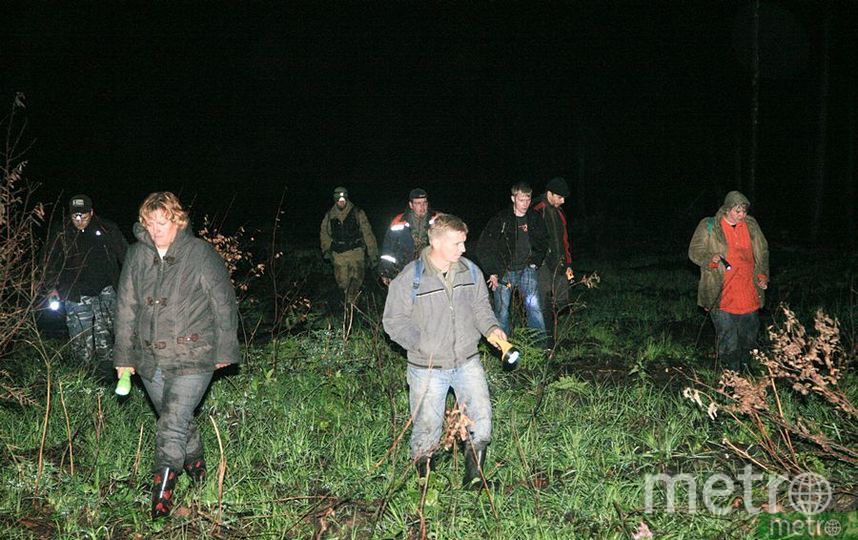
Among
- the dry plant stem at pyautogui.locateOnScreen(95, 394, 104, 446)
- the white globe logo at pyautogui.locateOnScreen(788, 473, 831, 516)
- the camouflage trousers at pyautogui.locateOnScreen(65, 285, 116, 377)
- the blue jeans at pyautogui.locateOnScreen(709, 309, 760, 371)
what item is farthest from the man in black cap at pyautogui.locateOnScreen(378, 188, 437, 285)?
the white globe logo at pyautogui.locateOnScreen(788, 473, 831, 516)

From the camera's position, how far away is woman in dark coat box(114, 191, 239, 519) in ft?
14.0

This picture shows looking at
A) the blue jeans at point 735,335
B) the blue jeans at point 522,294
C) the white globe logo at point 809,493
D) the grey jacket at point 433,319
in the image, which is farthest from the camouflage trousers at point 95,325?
the white globe logo at point 809,493

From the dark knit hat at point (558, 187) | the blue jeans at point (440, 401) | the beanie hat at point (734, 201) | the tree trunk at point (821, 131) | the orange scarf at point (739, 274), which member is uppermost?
the tree trunk at point (821, 131)

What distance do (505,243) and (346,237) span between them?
326 cm

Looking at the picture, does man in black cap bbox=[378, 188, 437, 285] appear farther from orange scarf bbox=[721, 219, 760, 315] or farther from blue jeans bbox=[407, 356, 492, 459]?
blue jeans bbox=[407, 356, 492, 459]

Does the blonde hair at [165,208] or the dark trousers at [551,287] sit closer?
the blonde hair at [165,208]

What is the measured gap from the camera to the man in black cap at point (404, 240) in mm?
8195

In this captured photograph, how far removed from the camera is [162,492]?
4.22m

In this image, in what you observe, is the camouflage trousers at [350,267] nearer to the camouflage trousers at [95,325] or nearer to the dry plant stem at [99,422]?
the camouflage trousers at [95,325]

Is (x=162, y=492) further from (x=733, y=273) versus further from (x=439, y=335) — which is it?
(x=733, y=273)

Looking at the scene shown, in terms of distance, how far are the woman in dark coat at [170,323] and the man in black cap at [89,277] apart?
3.18 m

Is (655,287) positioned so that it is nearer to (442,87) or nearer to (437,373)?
(437,373)

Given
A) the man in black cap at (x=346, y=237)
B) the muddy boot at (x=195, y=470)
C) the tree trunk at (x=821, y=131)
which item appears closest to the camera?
the muddy boot at (x=195, y=470)

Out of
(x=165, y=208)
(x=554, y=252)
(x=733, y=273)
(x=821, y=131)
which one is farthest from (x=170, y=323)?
(x=821, y=131)
